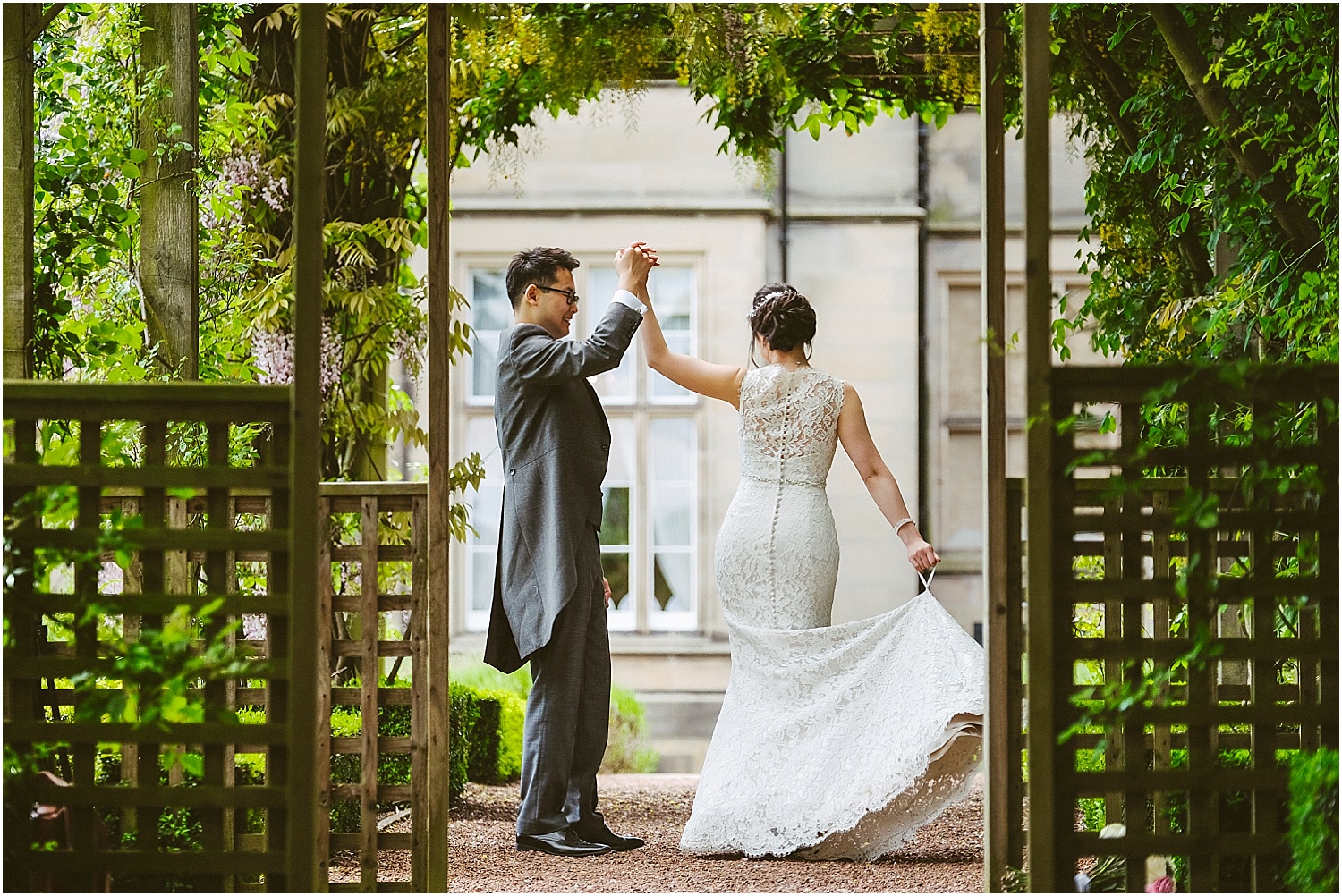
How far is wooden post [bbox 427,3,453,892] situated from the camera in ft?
9.79

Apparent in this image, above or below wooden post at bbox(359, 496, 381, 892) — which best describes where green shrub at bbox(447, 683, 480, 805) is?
→ below

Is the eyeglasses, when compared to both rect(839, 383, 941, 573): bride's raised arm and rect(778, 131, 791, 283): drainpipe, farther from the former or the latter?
rect(778, 131, 791, 283): drainpipe

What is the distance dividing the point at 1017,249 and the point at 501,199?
3672 mm

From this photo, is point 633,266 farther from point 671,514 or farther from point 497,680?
point 671,514

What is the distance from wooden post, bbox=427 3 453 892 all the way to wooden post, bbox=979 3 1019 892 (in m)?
1.33

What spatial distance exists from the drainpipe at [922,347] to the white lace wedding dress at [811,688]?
178 inches

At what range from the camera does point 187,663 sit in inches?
92.3

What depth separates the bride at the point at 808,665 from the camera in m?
3.41

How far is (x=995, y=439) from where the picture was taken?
2959 millimetres

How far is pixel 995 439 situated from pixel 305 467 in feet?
5.29

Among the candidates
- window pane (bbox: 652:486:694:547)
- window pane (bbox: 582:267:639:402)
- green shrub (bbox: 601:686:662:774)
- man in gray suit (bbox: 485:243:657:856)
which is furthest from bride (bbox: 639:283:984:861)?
window pane (bbox: 652:486:694:547)

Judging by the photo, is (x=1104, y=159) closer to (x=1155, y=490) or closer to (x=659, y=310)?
(x=1155, y=490)

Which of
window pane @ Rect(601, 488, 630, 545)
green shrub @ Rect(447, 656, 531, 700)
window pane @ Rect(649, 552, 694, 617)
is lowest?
green shrub @ Rect(447, 656, 531, 700)

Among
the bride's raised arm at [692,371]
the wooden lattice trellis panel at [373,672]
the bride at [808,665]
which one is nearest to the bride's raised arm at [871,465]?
the bride at [808,665]
